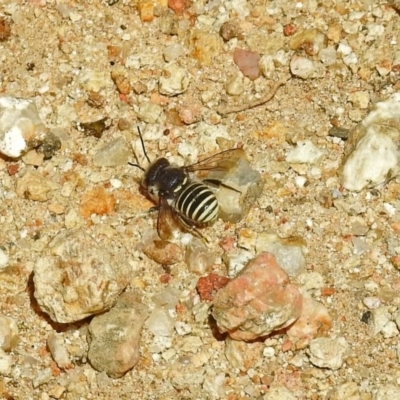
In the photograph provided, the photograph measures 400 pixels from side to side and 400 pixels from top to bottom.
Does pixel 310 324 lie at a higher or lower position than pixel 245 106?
lower

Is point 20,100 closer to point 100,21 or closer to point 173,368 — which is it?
point 100,21

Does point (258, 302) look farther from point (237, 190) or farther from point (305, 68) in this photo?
point (305, 68)

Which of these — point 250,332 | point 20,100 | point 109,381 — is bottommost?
point 109,381

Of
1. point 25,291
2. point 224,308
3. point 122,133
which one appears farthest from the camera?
point 122,133

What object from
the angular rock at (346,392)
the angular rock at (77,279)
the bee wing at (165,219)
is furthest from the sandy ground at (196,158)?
the angular rock at (77,279)

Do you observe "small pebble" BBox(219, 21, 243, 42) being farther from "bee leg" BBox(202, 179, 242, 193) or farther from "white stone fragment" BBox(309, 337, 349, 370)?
"white stone fragment" BBox(309, 337, 349, 370)

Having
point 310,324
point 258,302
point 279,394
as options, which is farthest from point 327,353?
point 258,302

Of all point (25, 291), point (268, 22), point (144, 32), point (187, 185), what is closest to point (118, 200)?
point (187, 185)

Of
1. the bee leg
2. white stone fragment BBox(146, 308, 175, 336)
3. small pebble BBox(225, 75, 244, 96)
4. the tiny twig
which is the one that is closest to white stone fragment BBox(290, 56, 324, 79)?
the tiny twig
